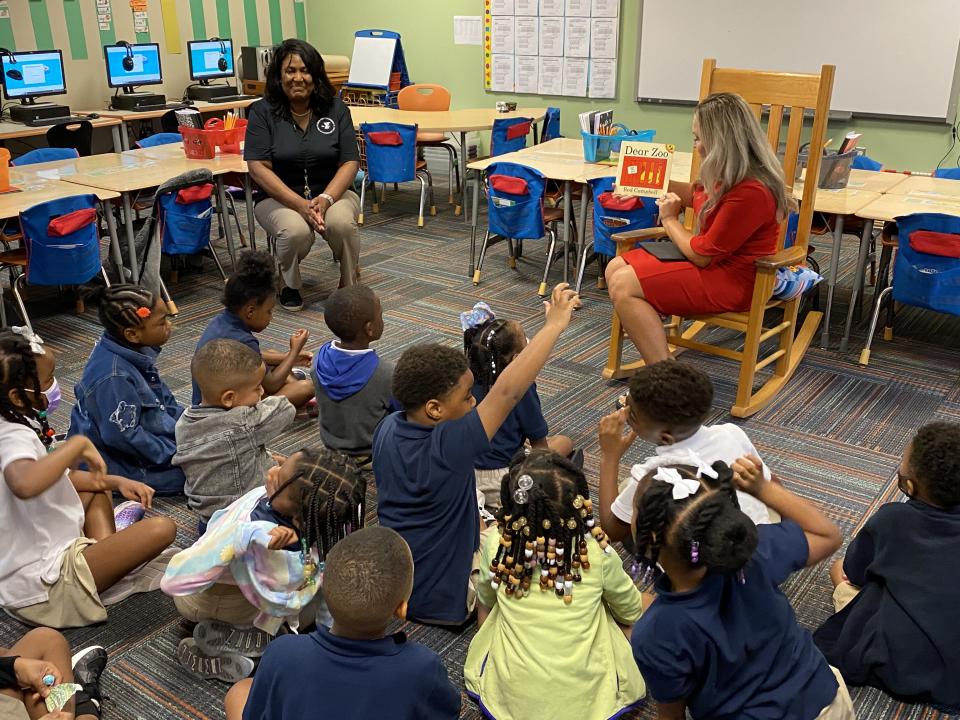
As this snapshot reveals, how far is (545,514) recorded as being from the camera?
170 cm

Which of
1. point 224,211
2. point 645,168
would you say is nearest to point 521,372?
point 645,168

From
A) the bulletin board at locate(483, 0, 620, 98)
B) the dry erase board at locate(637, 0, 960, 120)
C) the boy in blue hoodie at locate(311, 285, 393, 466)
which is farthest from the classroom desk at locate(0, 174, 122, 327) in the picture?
the dry erase board at locate(637, 0, 960, 120)

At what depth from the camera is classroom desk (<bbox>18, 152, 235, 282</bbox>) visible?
4.59 meters

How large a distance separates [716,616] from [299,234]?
367 cm

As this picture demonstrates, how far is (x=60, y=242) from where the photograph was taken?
13.4 ft

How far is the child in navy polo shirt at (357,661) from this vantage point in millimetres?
1377

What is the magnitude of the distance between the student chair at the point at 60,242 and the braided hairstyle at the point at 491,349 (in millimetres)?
2454

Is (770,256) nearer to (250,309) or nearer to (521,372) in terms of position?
(521,372)

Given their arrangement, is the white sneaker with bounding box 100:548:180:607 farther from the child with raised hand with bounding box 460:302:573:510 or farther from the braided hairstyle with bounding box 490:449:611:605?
the braided hairstyle with bounding box 490:449:611:605

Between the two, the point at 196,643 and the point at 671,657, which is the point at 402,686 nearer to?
the point at 671,657

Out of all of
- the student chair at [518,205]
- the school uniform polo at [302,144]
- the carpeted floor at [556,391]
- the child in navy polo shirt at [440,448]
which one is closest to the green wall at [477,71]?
the carpeted floor at [556,391]

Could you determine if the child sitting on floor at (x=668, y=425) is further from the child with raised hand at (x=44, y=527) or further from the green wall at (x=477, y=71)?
the green wall at (x=477, y=71)

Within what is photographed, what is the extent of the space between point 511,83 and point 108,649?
22.2ft

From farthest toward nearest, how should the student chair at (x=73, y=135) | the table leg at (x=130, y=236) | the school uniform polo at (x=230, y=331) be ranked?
the student chair at (x=73, y=135) < the table leg at (x=130, y=236) < the school uniform polo at (x=230, y=331)
